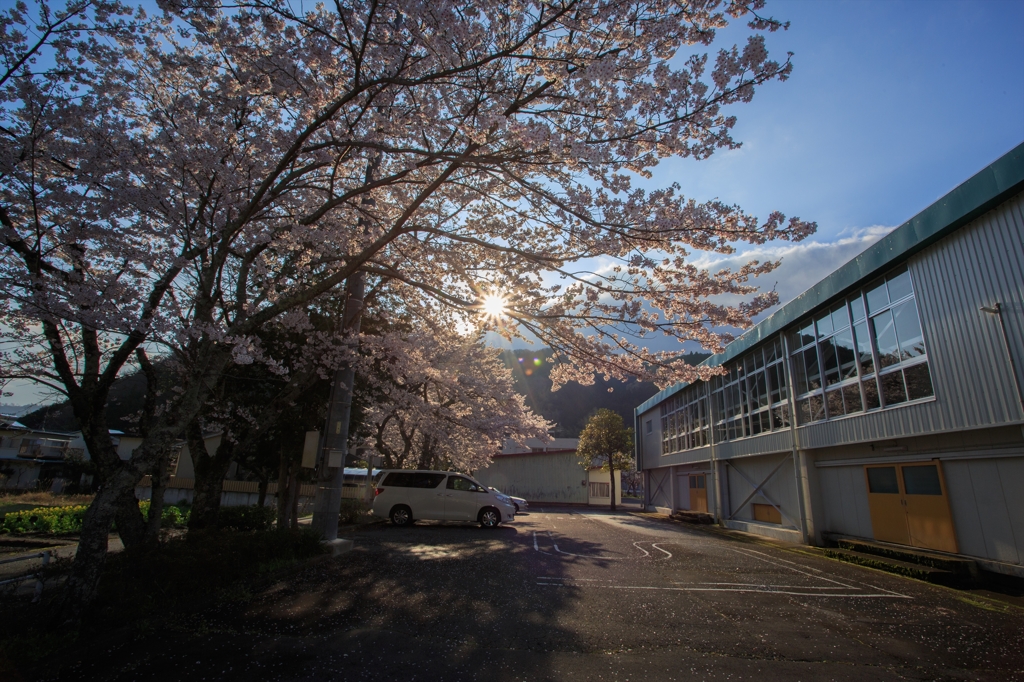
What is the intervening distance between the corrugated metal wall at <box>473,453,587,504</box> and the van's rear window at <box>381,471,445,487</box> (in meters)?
29.0

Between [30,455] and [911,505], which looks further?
[30,455]

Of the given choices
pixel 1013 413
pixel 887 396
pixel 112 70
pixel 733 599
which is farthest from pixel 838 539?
pixel 112 70

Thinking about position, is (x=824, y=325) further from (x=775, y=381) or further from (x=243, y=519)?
(x=243, y=519)

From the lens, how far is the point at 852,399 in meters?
12.6

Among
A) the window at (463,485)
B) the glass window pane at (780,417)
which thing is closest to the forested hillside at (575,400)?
the glass window pane at (780,417)

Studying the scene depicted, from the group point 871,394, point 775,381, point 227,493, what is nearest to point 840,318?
point 871,394

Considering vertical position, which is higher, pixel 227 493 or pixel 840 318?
pixel 840 318

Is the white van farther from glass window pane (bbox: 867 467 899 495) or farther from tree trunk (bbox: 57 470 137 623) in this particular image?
tree trunk (bbox: 57 470 137 623)

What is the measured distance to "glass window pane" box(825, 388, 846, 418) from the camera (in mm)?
13102

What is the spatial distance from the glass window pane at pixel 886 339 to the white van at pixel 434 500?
11.3 metres

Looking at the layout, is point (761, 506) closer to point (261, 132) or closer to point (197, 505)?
point (197, 505)

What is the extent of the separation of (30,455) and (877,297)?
185ft

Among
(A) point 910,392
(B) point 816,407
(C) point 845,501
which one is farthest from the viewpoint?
(B) point 816,407

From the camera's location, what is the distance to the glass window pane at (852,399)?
489 inches
